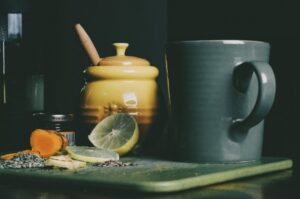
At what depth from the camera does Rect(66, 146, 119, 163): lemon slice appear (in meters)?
0.90

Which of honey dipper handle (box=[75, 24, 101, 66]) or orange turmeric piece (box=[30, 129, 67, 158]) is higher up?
honey dipper handle (box=[75, 24, 101, 66])

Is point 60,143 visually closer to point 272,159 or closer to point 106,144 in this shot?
point 106,144

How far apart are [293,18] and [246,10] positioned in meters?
0.09

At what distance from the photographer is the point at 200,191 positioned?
0.73m

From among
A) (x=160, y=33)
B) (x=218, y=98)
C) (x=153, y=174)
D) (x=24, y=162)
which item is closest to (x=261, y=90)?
(x=218, y=98)

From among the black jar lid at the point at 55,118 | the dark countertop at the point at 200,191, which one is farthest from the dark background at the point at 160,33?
the dark countertop at the point at 200,191

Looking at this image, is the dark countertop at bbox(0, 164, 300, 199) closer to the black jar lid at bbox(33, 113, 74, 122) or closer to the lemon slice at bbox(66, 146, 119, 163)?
the lemon slice at bbox(66, 146, 119, 163)

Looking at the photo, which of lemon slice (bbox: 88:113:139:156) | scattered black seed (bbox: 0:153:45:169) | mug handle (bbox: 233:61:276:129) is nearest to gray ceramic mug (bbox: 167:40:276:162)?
mug handle (bbox: 233:61:276:129)

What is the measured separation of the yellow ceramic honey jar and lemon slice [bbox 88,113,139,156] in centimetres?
4

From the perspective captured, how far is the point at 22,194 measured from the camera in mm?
721

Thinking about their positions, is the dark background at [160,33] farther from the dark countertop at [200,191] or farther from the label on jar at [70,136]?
the dark countertop at [200,191]

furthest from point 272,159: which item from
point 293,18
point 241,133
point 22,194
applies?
point 22,194

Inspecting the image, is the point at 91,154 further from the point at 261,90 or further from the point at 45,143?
the point at 261,90

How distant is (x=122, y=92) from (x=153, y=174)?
0.99ft
